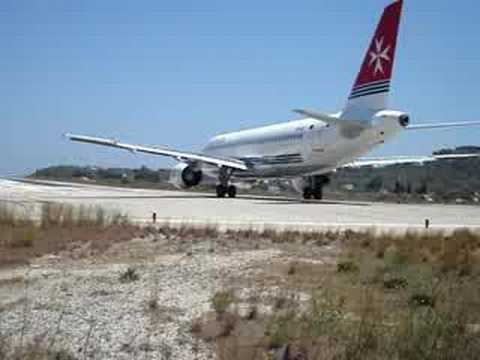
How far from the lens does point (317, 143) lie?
1735 inches

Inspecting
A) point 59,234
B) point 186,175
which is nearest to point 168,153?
point 186,175

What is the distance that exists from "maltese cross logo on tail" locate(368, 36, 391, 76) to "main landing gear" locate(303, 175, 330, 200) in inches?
384

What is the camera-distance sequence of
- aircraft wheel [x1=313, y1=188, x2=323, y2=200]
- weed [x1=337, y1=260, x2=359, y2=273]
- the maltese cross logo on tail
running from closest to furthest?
weed [x1=337, y1=260, x2=359, y2=273] < the maltese cross logo on tail < aircraft wheel [x1=313, y1=188, x2=323, y2=200]

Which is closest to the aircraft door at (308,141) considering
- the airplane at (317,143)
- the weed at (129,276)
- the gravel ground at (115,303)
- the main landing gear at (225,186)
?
the airplane at (317,143)

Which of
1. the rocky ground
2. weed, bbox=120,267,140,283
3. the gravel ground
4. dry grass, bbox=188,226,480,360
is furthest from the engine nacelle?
weed, bbox=120,267,140,283

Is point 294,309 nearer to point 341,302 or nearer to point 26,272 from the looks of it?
point 341,302

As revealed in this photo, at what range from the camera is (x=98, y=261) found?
1420 centimetres

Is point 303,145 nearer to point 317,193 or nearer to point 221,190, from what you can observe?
point 317,193

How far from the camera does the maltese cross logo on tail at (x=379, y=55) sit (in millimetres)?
39438

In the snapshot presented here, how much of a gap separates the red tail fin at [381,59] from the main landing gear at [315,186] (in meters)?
8.47

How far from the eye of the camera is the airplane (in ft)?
130

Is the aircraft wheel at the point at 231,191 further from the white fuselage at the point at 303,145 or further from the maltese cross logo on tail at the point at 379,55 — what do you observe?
the maltese cross logo on tail at the point at 379,55

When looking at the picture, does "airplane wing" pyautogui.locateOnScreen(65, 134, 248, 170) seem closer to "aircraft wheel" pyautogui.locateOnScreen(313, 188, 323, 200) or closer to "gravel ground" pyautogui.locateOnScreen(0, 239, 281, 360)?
"aircraft wheel" pyautogui.locateOnScreen(313, 188, 323, 200)

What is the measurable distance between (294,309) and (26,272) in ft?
18.0
